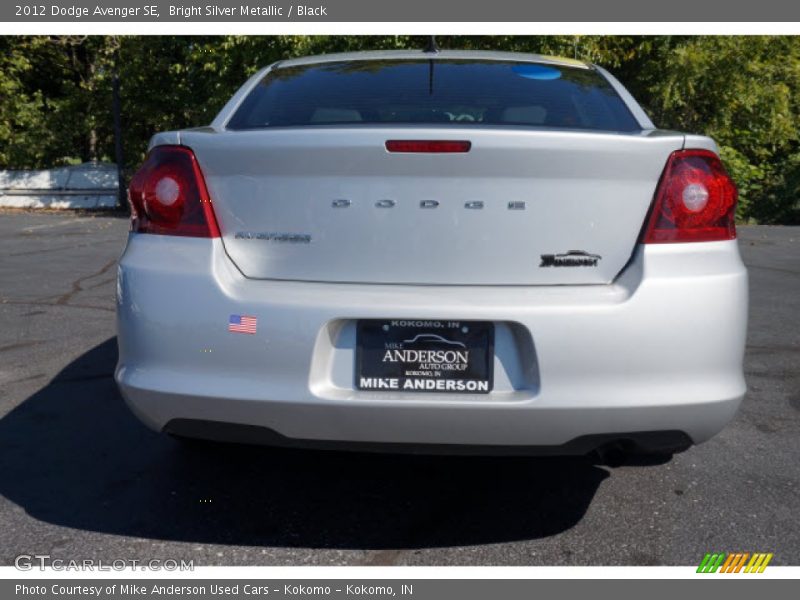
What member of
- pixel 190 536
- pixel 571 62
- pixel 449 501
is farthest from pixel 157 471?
pixel 571 62

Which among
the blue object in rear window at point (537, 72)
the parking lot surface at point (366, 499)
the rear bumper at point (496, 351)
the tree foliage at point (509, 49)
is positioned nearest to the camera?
the rear bumper at point (496, 351)

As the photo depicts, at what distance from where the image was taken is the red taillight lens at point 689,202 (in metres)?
2.56

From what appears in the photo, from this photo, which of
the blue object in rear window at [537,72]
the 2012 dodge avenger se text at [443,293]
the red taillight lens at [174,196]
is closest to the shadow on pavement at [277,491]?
the 2012 dodge avenger se text at [443,293]

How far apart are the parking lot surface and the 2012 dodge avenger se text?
0.78ft

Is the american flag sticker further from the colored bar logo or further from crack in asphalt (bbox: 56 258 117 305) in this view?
crack in asphalt (bbox: 56 258 117 305)

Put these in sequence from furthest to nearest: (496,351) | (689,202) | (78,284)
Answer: (78,284), (689,202), (496,351)

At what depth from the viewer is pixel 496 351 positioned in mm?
2471

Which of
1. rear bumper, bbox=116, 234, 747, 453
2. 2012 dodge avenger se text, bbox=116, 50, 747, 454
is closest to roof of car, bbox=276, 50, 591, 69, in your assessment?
2012 dodge avenger se text, bbox=116, 50, 747, 454

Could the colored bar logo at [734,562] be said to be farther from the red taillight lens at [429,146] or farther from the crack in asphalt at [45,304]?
the crack in asphalt at [45,304]

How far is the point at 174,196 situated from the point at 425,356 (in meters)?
0.93

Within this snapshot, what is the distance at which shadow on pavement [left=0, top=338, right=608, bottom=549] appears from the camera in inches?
113

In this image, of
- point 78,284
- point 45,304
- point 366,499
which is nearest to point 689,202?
point 366,499

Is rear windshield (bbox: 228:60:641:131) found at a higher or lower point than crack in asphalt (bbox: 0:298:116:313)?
higher

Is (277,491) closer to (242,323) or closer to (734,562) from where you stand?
(242,323)
